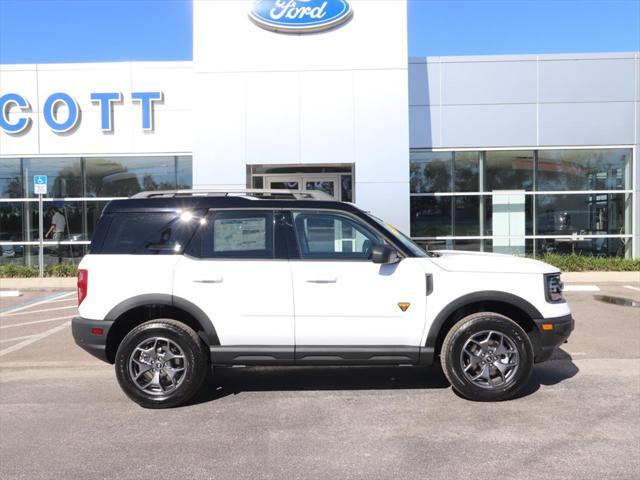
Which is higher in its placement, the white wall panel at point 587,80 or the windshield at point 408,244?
the white wall panel at point 587,80

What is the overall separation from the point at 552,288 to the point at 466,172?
10.8 meters

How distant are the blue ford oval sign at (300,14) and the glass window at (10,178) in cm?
842

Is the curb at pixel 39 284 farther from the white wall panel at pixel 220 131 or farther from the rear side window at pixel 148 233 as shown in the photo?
the rear side window at pixel 148 233

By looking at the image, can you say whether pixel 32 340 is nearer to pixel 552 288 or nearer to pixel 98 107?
pixel 552 288

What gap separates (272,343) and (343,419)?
917 mm

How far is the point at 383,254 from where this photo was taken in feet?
15.7

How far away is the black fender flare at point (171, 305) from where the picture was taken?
4.92 meters

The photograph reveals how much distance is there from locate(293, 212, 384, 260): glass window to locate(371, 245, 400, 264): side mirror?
7.1 inches

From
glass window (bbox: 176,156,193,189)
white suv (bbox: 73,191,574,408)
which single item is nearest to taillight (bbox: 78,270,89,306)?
white suv (bbox: 73,191,574,408)

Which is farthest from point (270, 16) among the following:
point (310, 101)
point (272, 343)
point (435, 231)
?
point (272, 343)

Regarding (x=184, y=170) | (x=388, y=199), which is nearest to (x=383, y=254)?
(x=388, y=199)

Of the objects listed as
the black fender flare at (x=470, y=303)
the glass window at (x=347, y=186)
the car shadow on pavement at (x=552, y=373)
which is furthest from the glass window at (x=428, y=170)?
the black fender flare at (x=470, y=303)

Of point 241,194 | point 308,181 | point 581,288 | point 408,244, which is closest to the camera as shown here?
point 408,244

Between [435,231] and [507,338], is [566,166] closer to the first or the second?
[435,231]
